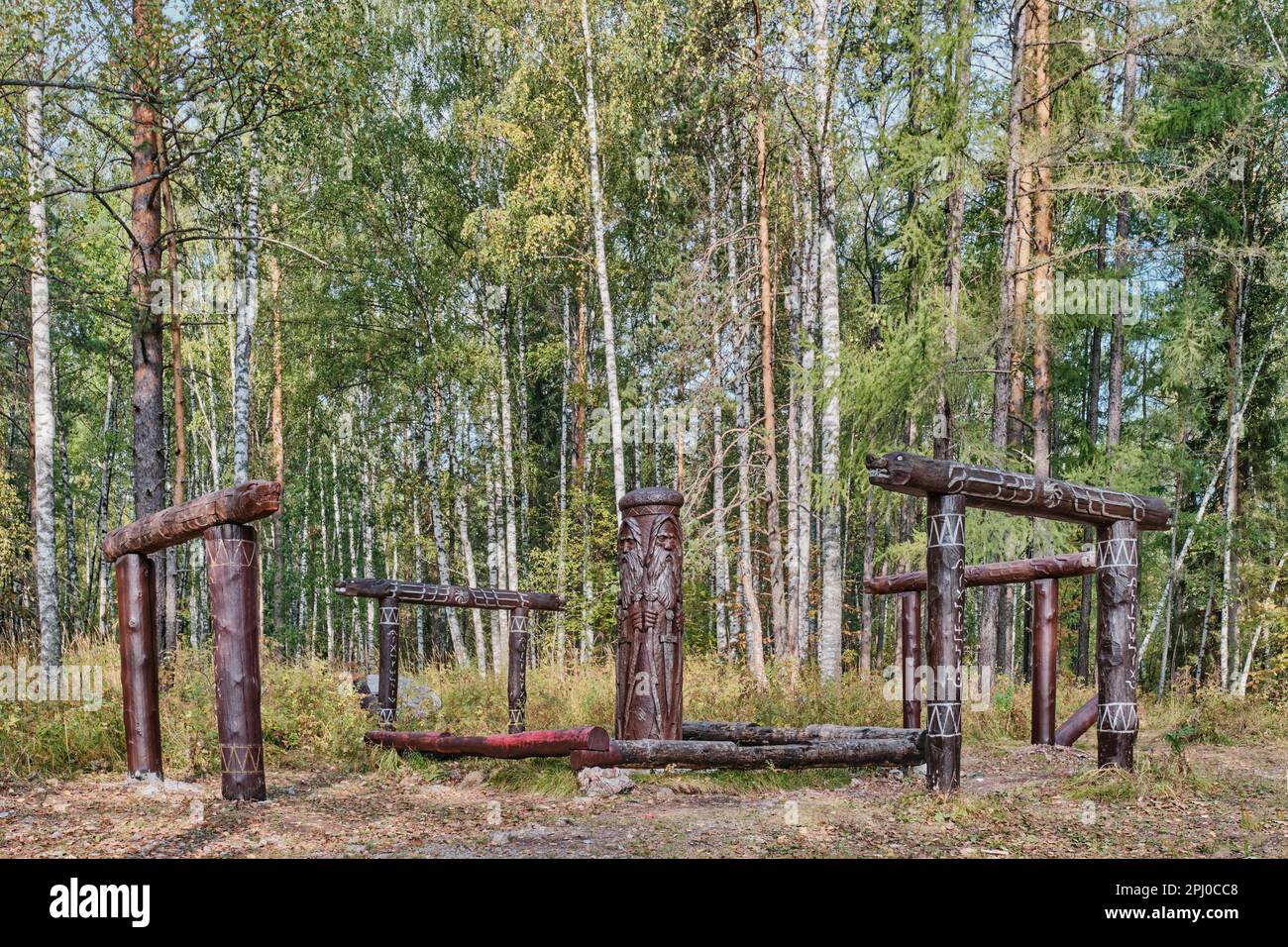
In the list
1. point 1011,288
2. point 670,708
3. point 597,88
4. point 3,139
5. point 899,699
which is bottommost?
point 899,699

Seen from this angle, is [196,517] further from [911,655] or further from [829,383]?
[829,383]

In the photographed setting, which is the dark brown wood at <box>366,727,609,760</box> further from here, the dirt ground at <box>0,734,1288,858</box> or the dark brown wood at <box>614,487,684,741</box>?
the dark brown wood at <box>614,487,684,741</box>

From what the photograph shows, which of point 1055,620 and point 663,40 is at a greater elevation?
point 663,40

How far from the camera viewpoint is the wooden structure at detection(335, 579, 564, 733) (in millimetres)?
10727

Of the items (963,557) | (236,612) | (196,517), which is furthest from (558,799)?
(963,557)

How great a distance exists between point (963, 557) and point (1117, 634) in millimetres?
1796

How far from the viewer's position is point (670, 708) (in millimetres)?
7680

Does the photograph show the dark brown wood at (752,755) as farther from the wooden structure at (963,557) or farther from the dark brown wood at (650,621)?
the wooden structure at (963,557)

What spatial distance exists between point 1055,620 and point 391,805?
6.87 m

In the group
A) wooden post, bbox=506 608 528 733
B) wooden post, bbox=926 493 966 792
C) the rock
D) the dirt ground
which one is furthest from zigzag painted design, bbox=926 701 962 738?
wooden post, bbox=506 608 528 733

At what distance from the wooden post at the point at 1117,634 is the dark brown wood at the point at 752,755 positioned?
1462 millimetres

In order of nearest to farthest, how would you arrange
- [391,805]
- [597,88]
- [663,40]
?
[391,805] < [663,40] < [597,88]
